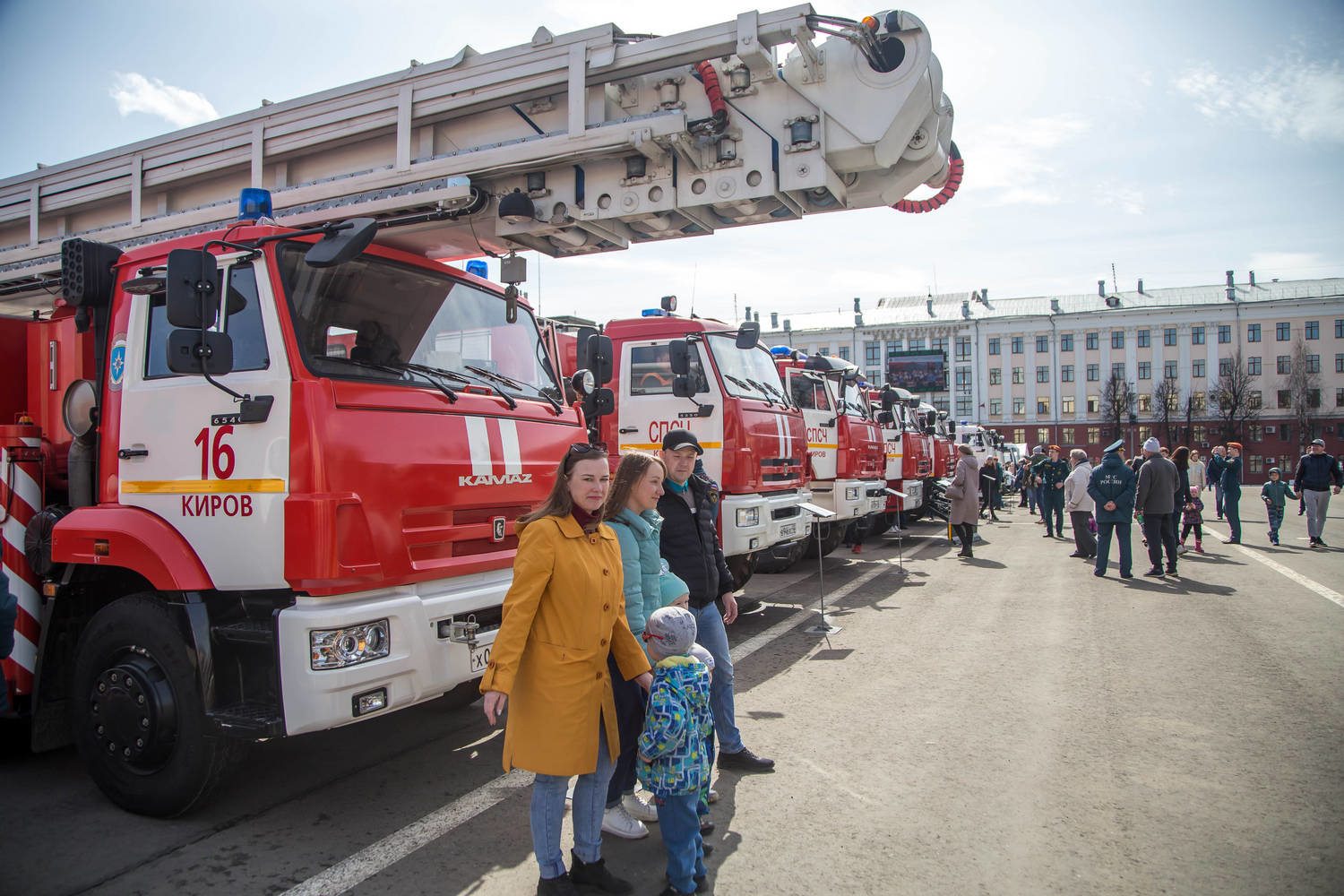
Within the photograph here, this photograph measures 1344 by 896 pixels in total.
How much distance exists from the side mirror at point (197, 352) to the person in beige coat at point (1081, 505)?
1249 centimetres

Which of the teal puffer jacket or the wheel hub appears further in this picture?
the wheel hub

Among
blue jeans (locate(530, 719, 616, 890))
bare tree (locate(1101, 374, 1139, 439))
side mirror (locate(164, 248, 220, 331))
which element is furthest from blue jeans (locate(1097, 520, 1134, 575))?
bare tree (locate(1101, 374, 1139, 439))

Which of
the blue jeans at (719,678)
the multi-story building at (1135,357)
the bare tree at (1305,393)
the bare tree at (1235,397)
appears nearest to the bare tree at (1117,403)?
the multi-story building at (1135,357)

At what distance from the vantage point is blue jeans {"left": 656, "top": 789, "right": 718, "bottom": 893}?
10.3 ft

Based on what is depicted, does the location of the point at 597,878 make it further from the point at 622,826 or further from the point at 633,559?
the point at 633,559

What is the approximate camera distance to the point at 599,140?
4.78 m

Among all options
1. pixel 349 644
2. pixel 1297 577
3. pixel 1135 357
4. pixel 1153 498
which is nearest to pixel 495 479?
pixel 349 644

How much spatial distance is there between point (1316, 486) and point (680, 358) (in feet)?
42.5

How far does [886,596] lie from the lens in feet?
32.9

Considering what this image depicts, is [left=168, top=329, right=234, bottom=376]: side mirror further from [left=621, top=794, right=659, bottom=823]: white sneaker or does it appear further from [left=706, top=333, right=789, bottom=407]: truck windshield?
[left=706, top=333, right=789, bottom=407]: truck windshield

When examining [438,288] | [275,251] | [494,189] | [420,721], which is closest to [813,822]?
[420,721]

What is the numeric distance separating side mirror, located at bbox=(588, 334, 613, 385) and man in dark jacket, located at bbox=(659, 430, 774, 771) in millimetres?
1792

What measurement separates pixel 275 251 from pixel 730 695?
3219 mm

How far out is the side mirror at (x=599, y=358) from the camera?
6.22m
